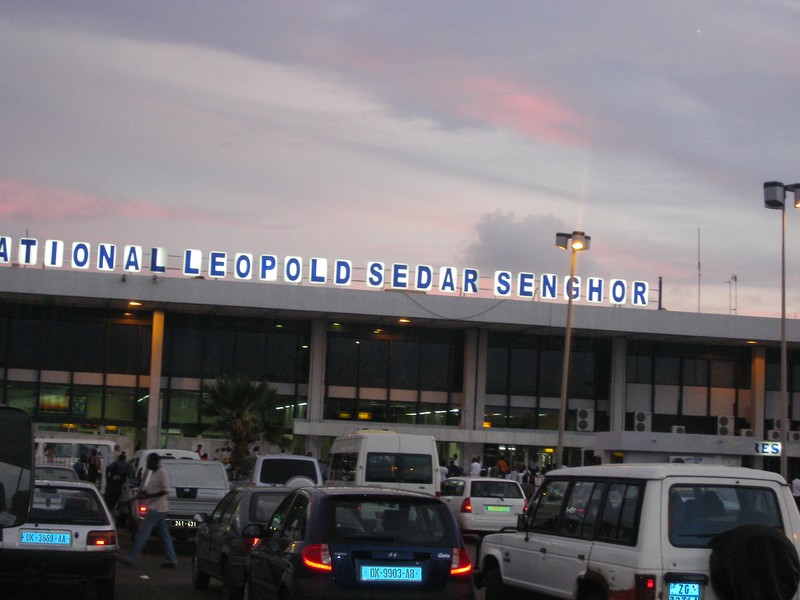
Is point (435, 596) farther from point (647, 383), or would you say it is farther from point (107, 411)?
point (647, 383)

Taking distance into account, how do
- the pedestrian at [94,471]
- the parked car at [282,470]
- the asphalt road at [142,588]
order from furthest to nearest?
the pedestrian at [94,471] → the parked car at [282,470] → the asphalt road at [142,588]

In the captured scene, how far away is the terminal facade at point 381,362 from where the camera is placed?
161ft

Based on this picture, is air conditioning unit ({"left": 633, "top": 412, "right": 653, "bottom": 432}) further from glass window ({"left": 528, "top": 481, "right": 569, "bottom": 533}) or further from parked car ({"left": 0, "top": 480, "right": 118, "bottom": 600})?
glass window ({"left": 528, "top": 481, "right": 569, "bottom": 533})

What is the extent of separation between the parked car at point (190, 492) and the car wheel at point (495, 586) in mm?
10878

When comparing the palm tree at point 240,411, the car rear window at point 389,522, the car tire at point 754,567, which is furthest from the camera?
the palm tree at point 240,411

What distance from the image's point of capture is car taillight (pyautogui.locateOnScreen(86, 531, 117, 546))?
13.2m

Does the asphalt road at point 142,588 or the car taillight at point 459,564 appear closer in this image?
the car taillight at point 459,564

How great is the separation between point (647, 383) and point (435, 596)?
45994 millimetres

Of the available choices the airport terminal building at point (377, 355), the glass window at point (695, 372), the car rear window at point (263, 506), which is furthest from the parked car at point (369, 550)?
the glass window at point (695, 372)

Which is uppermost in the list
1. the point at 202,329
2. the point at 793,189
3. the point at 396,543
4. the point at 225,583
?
the point at 793,189

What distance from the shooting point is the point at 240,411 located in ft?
139

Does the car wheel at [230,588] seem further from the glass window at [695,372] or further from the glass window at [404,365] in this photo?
the glass window at [695,372]

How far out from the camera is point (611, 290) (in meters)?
51.7

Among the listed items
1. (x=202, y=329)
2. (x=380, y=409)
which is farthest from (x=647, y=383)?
(x=202, y=329)
